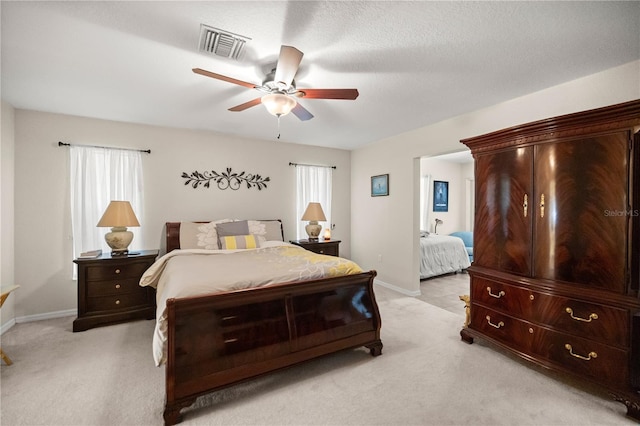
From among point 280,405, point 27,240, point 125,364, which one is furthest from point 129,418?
point 27,240

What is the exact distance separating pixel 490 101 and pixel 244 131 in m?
3.14

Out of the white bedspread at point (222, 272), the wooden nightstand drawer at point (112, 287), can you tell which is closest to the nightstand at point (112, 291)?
the wooden nightstand drawer at point (112, 287)

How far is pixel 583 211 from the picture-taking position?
1917 millimetres

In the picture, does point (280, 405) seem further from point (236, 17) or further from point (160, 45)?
point (160, 45)

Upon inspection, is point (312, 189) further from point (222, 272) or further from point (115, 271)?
point (115, 271)

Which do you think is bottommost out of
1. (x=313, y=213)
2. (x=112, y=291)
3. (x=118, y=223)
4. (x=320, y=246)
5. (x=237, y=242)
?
(x=112, y=291)

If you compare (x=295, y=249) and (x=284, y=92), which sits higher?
(x=284, y=92)

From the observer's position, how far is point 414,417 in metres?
1.67

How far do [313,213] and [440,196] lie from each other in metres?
3.81

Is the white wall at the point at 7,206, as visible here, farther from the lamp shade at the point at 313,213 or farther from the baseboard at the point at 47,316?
the lamp shade at the point at 313,213

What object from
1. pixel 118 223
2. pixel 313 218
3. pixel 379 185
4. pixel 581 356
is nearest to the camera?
pixel 581 356

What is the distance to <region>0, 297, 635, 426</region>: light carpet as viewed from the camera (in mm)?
1665

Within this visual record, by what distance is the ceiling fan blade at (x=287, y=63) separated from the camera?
1624 mm

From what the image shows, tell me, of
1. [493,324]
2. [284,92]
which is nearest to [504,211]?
[493,324]
